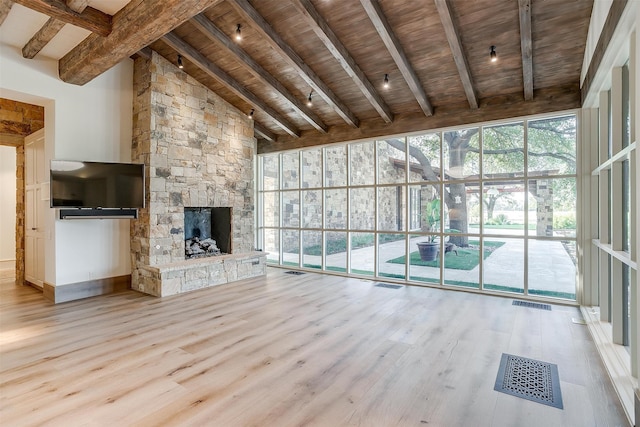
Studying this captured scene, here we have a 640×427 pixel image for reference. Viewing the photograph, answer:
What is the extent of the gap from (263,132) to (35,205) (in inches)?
184

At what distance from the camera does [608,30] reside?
2.94 meters

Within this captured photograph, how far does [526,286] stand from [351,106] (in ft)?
14.5

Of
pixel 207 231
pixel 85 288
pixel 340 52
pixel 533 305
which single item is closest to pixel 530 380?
pixel 533 305

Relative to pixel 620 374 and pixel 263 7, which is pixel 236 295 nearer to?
pixel 263 7

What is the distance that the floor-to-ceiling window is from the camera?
5098 mm

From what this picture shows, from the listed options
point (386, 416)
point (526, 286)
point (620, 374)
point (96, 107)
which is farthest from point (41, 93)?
point (526, 286)

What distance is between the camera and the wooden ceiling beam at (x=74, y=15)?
3.35m

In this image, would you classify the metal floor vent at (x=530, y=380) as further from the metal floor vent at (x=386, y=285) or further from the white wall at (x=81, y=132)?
the white wall at (x=81, y=132)

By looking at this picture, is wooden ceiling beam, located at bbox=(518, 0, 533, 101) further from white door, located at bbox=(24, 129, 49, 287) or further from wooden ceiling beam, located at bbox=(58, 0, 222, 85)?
white door, located at bbox=(24, 129, 49, 287)

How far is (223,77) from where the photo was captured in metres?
5.88

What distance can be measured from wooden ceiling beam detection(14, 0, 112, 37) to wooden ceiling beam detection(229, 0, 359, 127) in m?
1.52

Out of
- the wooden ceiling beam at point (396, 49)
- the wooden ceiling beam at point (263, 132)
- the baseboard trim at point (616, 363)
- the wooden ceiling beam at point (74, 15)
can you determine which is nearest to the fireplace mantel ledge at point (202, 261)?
the wooden ceiling beam at point (263, 132)

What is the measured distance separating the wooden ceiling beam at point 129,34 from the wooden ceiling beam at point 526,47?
10.6 feet

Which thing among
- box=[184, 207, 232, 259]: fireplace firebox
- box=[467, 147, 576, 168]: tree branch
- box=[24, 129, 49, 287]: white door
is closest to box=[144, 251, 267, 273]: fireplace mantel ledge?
box=[184, 207, 232, 259]: fireplace firebox
